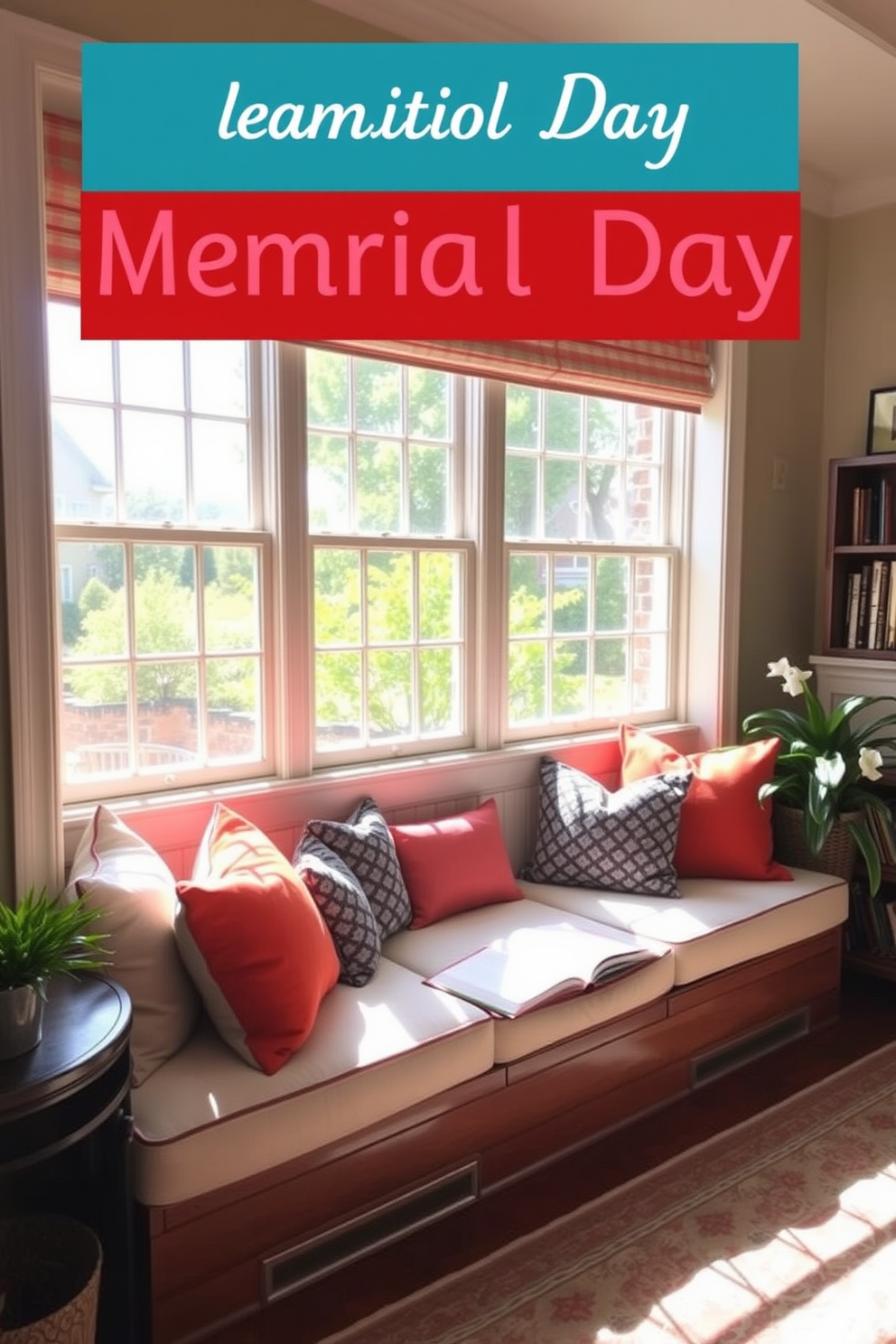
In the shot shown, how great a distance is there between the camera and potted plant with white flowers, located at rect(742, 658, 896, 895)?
3234 millimetres

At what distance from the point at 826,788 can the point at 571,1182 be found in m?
1.48

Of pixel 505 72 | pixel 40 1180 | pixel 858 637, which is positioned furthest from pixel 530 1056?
pixel 505 72

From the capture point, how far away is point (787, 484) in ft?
13.2

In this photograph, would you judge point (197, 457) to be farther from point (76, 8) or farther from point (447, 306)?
point (76, 8)

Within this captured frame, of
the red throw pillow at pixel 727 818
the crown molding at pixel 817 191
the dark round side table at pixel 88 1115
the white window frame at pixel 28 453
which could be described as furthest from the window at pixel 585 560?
the dark round side table at pixel 88 1115

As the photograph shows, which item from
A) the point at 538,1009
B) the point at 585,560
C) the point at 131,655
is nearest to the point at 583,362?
the point at 585,560

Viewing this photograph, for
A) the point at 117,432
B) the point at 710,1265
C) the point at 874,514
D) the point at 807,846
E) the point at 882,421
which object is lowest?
the point at 710,1265

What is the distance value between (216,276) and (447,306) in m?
0.65

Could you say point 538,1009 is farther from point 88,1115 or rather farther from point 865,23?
point 865,23

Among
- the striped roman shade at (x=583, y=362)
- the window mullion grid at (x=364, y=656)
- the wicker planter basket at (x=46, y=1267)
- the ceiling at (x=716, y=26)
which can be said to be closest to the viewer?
the wicker planter basket at (x=46, y=1267)

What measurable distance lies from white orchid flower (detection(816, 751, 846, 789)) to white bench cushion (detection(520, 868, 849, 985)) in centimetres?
31

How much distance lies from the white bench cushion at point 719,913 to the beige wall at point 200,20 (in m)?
2.43

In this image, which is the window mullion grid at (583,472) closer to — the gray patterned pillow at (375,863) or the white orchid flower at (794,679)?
the white orchid flower at (794,679)

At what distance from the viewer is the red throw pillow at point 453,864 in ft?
9.21
